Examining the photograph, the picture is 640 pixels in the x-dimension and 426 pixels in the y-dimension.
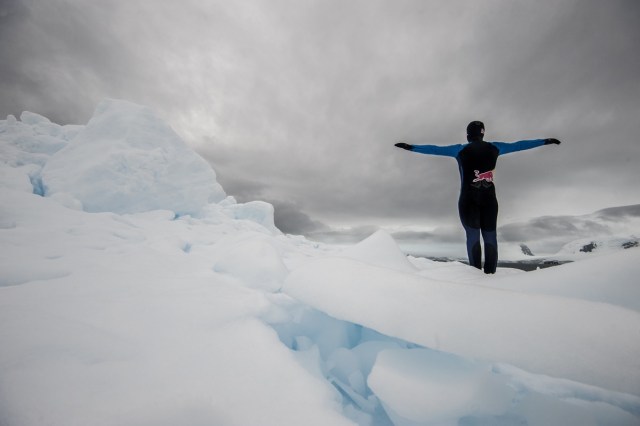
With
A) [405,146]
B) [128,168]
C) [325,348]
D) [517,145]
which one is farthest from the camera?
[128,168]

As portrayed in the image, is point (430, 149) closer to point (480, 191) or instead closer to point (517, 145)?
point (480, 191)

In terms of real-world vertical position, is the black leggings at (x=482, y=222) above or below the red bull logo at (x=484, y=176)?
below

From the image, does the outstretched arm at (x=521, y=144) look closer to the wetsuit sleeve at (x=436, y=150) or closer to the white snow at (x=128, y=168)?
the wetsuit sleeve at (x=436, y=150)

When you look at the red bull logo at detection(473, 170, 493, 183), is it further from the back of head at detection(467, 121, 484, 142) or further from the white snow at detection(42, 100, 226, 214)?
the white snow at detection(42, 100, 226, 214)

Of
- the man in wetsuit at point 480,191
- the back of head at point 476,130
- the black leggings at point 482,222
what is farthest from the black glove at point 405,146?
the black leggings at point 482,222

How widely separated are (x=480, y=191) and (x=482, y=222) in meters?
0.40

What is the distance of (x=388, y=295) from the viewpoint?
1316 millimetres

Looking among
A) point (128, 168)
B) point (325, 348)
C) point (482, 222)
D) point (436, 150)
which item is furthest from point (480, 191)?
point (128, 168)

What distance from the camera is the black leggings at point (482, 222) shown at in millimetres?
3037

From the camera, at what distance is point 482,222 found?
310cm

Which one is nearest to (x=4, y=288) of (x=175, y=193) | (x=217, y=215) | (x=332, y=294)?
(x=332, y=294)

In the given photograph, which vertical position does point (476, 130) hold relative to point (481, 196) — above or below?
above

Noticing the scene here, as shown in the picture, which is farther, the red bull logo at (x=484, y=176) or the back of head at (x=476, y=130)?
the back of head at (x=476, y=130)

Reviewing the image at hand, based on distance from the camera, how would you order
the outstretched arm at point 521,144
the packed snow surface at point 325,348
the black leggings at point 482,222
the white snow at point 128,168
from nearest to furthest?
the packed snow surface at point 325,348 < the black leggings at point 482,222 < the outstretched arm at point 521,144 < the white snow at point 128,168
